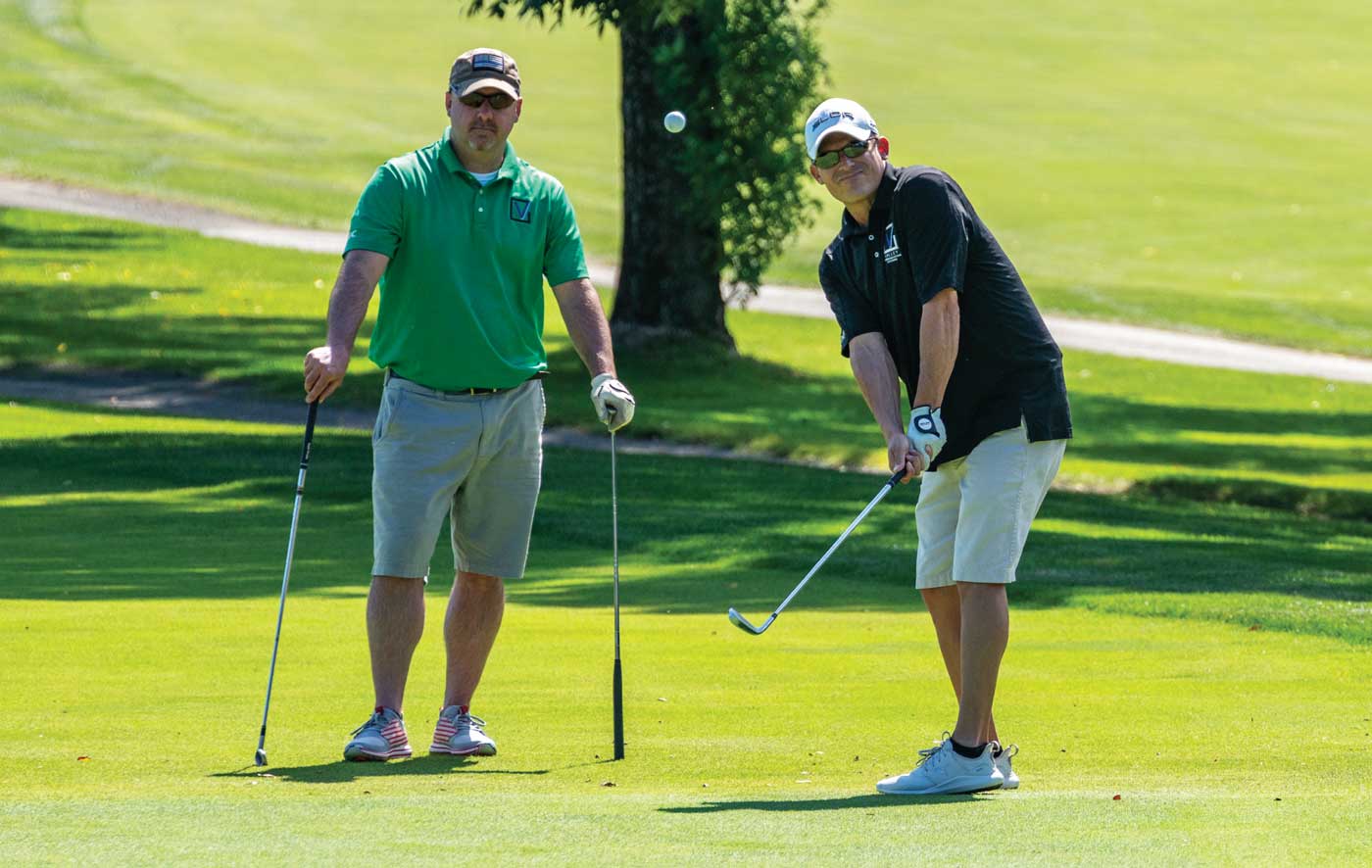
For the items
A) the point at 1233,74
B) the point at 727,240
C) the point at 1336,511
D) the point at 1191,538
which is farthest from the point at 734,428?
the point at 1233,74

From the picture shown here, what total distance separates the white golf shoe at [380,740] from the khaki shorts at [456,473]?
0.45 metres

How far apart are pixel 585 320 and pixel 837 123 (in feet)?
3.75

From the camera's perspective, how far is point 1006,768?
242 inches

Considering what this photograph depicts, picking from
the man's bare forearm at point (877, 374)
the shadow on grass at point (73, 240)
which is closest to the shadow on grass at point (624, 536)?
the man's bare forearm at point (877, 374)

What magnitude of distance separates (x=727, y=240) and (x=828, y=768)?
17.4 metres

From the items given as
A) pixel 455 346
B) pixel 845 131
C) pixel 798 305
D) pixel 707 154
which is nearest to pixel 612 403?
pixel 455 346

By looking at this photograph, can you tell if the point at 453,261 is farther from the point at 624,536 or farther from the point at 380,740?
the point at 624,536

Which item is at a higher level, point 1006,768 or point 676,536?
point 1006,768

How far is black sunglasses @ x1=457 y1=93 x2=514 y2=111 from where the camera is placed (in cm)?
653

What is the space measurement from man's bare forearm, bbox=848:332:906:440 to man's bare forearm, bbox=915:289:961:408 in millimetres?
218

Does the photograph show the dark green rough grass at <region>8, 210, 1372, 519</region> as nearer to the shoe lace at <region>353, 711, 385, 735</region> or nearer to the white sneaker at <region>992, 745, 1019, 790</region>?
the white sneaker at <region>992, 745, 1019, 790</region>

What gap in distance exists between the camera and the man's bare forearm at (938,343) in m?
6.04

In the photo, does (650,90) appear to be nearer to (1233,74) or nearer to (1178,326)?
(1178,326)

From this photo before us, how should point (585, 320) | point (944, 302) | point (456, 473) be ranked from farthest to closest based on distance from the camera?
point (585, 320)
point (456, 473)
point (944, 302)
